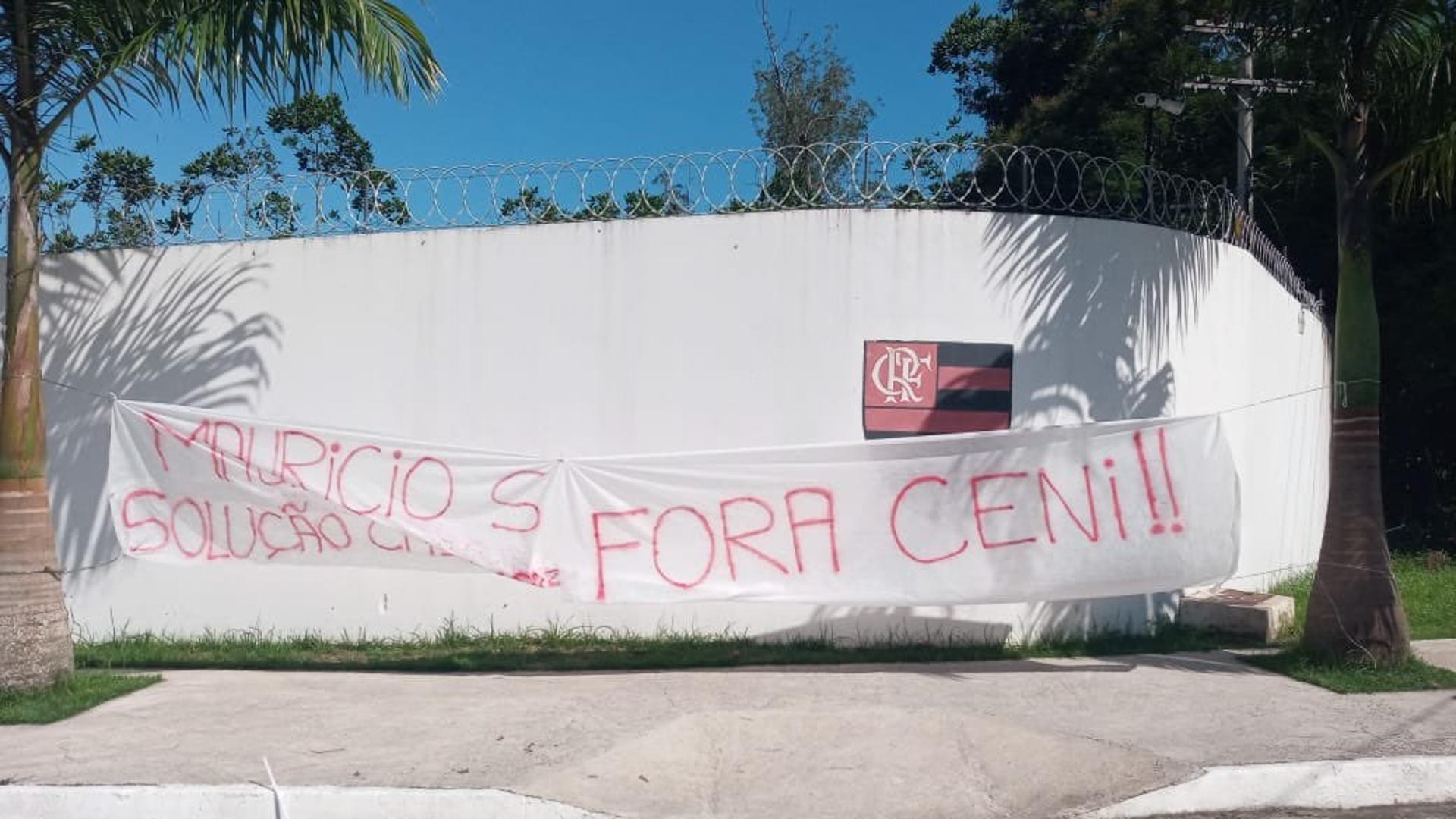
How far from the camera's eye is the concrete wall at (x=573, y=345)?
28.9 feet

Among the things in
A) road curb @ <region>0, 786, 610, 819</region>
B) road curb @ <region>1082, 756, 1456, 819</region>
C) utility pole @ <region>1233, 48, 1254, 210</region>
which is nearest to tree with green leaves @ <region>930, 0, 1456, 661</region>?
utility pole @ <region>1233, 48, 1254, 210</region>

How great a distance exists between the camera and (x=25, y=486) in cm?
732

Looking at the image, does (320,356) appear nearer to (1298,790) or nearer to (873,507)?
(873,507)

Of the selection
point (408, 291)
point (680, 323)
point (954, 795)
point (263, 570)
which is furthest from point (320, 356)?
point (954, 795)

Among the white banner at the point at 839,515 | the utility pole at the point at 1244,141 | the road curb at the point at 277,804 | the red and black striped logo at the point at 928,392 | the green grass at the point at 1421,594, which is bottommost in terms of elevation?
the road curb at the point at 277,804

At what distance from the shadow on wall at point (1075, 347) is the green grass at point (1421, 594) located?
6.13 feet

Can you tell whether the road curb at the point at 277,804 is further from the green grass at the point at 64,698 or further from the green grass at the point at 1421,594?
the green grass at the point at 1421,594

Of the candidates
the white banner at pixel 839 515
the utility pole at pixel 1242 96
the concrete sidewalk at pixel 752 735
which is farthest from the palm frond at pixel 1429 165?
the utility pole at pixel 1242 96

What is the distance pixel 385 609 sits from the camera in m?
8.99

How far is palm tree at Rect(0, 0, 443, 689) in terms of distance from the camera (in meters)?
7.26

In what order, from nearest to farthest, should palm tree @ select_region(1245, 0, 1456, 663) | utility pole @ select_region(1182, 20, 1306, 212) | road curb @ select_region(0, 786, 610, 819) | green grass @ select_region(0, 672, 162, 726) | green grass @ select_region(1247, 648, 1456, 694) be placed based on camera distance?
1. road curb @ select_region(0, 786, 610, 819)
2. green grass @ select_region(0, 672, 162, 726)
3. green grass @ select_region(1247, 648, 1456, 694)
4. palm tree @ select_region(1245, 0, 1456, 663)
5. utility pole @ select_region(1182, 20, 1306, 212)

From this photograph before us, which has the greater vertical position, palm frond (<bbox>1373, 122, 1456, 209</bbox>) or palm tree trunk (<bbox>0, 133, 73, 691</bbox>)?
palm frond (<bbox>1373, 122, 1456, 209</bbox>)

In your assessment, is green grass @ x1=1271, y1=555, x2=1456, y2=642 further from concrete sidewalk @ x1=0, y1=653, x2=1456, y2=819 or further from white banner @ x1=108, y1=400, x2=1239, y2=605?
concrete sidewalk @ x1=0, y1=653, x2=1456, y2=819

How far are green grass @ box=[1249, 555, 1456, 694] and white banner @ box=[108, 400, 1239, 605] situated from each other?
83cm
